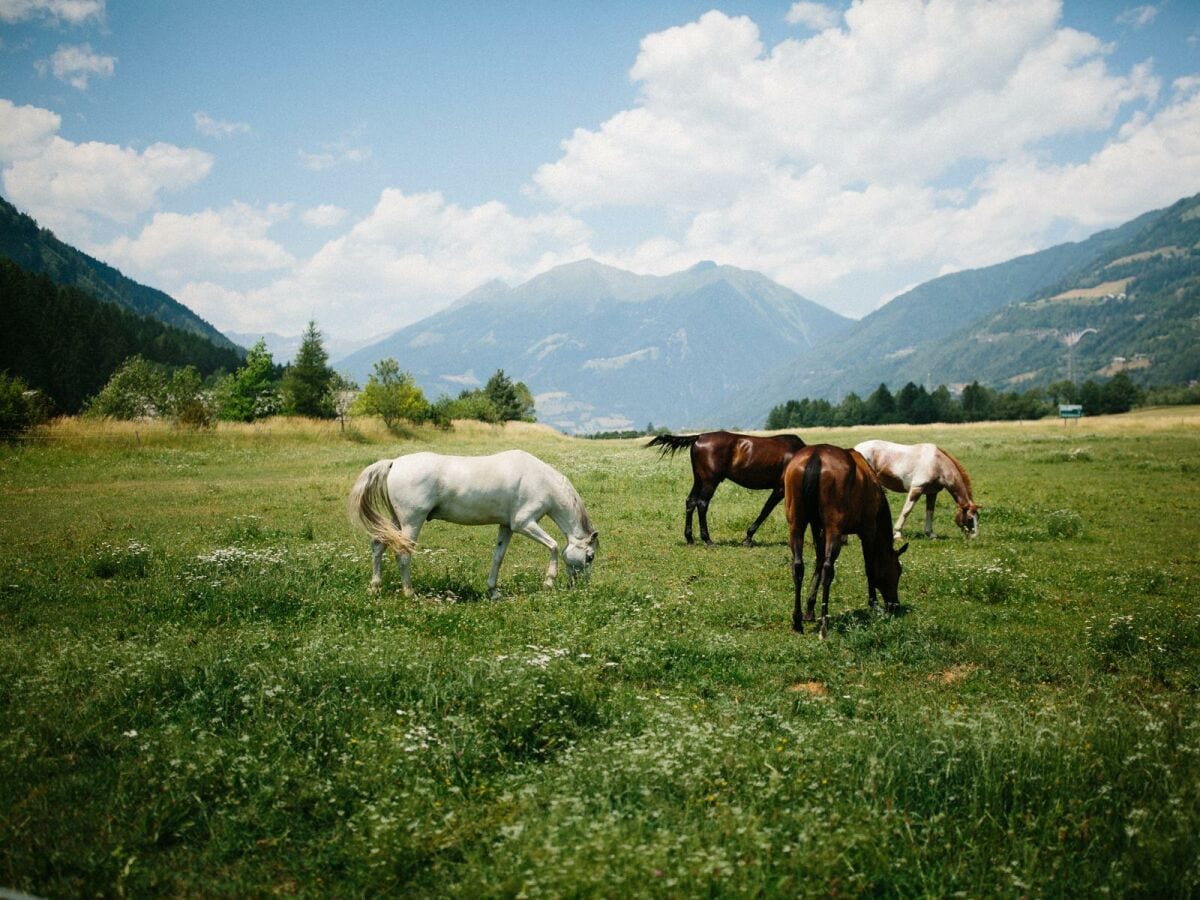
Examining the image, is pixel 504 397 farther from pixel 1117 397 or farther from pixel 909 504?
pixel 1117 397

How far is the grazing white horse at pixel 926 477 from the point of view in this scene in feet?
56.6

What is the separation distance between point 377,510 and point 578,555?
11.4 feet

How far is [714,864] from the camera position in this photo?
13.1 feet

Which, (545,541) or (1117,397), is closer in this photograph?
(545,541)

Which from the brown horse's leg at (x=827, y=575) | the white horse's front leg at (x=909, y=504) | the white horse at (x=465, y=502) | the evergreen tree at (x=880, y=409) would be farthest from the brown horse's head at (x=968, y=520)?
the evergreen tree at (x=880, y=409)

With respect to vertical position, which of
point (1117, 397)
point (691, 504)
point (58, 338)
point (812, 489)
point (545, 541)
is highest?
point (58, 338)

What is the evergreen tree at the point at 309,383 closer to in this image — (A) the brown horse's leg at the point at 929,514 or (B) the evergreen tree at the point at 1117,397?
(A) the brown horse's leg at the point at 929,514

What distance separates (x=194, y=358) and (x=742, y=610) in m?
152

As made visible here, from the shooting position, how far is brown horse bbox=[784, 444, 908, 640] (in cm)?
990

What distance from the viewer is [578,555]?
11.8 meters

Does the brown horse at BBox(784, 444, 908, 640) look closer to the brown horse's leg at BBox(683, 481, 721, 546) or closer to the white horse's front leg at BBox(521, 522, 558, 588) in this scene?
the white horse's front leg at BBox(521, 522, 558, 588)

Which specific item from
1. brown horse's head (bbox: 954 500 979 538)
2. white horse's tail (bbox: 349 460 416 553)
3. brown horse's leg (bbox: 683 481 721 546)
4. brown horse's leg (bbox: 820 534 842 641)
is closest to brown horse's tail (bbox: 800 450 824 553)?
brown horse's leg (bbox: 820 534 842 641)

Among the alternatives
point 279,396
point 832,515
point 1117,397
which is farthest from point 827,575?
point 1117,397

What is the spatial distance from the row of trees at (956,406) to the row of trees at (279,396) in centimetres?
8431
